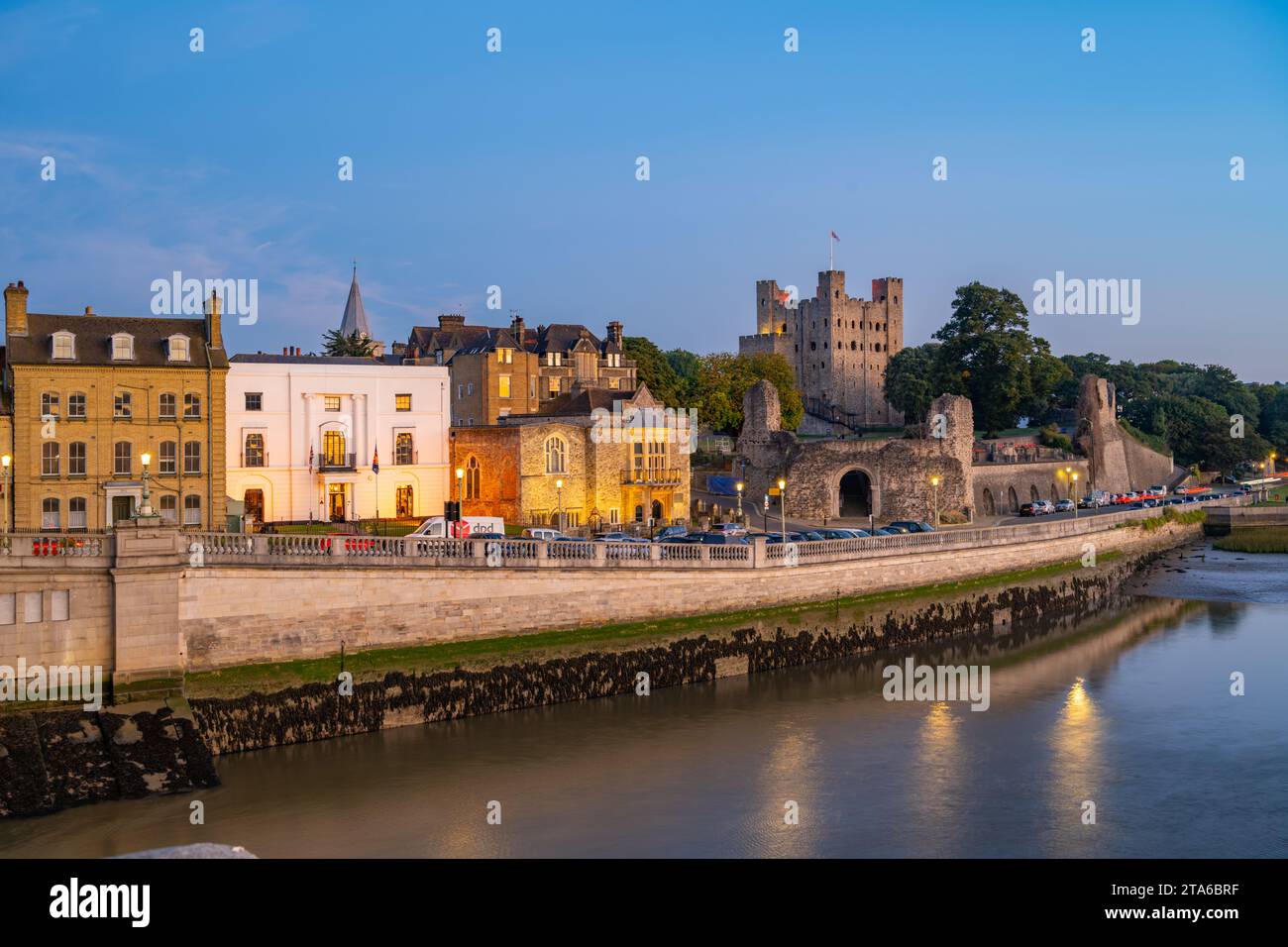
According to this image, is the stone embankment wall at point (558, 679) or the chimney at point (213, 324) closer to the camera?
the stone embankment wall at point (558, 679)

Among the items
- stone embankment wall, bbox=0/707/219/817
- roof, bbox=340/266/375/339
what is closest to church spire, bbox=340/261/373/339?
roof, bbox=340/266/375/339

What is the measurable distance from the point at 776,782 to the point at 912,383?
253 ft

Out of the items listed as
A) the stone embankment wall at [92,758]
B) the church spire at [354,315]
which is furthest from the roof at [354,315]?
the stone embankment wall at [92,758]

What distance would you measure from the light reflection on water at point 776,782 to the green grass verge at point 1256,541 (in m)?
32.8

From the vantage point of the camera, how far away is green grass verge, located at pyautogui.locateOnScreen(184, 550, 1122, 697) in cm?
2673

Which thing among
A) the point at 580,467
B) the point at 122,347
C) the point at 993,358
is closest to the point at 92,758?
the point at 122,347

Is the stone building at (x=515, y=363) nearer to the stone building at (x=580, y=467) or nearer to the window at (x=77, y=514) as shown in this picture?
the stone building at (x=580, y=467)

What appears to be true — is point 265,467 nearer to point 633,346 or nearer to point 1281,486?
point 633,346

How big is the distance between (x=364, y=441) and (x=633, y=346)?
144 feet

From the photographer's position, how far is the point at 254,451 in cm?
4372

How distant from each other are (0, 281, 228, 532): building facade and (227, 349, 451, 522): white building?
152 inches

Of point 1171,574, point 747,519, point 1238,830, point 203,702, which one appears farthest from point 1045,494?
point 203,702

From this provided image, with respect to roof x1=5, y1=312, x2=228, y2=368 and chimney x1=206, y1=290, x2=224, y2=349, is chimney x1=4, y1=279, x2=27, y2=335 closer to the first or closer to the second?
roof x1=5, y1=312, x2=228, y2=368

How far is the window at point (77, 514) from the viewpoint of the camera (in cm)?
3725
